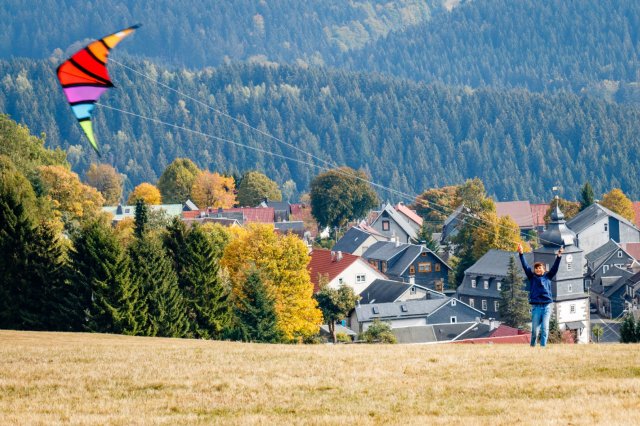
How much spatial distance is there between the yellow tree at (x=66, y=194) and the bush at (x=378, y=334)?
1184 inches

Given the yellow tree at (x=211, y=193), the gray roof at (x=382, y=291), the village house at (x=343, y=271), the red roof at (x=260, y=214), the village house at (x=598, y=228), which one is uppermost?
the yellow tree at (x=211, y=193)

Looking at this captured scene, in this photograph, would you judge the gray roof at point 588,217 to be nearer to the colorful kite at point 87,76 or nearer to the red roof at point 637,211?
the red roof at point 637,211

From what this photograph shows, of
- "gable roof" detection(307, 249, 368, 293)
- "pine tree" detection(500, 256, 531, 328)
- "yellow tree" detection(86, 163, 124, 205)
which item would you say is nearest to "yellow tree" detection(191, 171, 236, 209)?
"yellow tree" detection(86, 163, 124, 205)

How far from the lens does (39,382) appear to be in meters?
22.1

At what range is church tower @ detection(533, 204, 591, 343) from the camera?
273ft

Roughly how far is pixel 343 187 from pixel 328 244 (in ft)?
25.5

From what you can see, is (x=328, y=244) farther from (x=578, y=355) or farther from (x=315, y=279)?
(x=578, y=355)

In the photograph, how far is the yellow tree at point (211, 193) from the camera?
163m

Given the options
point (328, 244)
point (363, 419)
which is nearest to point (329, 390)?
point (363, 419)

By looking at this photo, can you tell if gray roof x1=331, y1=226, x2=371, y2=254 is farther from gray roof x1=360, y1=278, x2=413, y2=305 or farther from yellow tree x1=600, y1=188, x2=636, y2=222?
yellow tree x1=600, y1=188, x2=636, y2=222

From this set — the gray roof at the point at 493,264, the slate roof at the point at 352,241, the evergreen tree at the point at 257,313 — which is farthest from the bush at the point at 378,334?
the slate roof at the point at 352,241

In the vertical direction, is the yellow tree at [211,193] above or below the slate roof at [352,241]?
above

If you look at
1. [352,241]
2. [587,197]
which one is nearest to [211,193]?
[352,241]

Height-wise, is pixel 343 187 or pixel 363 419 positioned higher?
pixel 343 187
